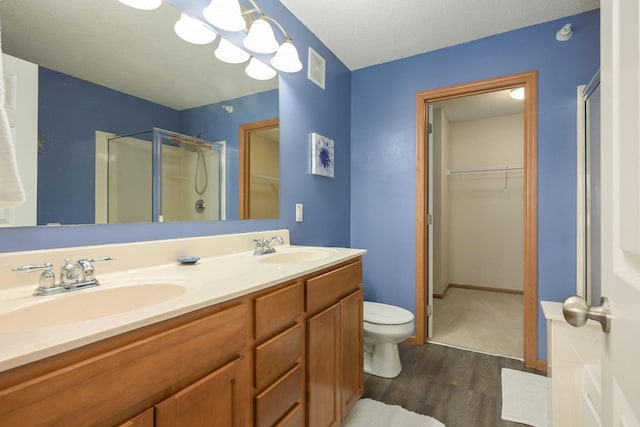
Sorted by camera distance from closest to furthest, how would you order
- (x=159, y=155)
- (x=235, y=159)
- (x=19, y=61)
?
1. (x=19, y=61)
2. (x=159, y=155)
3. (x=235, y=159)

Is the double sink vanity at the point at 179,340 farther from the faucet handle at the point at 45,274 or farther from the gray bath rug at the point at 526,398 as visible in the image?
the gray bath rug at the point at 526,398

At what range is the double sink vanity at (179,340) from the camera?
51cm

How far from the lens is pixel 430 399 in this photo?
176 cm

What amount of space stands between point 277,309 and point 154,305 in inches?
16.3

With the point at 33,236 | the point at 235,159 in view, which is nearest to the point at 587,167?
the point at 235,159

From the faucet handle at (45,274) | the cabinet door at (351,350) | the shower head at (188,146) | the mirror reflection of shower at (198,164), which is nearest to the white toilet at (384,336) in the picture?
the cabinet door at (351,350)

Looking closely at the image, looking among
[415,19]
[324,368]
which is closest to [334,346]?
[324,368]

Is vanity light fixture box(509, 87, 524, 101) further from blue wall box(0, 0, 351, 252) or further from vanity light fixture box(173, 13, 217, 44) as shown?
vanity light fixture box(173, 13, 217, 44)

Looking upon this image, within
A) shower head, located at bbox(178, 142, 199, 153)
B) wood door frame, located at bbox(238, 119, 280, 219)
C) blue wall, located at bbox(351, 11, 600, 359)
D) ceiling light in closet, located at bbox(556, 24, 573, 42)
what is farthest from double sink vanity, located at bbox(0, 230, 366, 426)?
ceiling light in closet, located at bbox(556, 24, 573, 42)

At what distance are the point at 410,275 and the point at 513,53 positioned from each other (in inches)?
73.6

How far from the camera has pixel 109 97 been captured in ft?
3.68

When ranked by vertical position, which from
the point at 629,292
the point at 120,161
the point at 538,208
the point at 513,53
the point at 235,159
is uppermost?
the point at 513,53

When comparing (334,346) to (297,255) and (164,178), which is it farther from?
(164,178)

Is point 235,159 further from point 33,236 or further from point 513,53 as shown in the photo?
point 513,53
